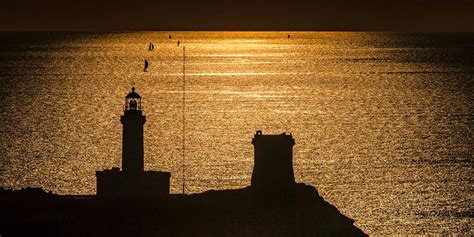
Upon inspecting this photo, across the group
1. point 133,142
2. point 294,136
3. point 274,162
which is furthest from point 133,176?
point 294,136

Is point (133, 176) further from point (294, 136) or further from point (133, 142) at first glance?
point (294, 136)

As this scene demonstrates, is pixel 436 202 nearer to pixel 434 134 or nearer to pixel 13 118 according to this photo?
pixel 434 134

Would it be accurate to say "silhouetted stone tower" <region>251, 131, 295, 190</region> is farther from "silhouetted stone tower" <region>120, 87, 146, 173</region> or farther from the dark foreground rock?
"silhouetted stone tower" <region>120, 87, 146, 173</region>

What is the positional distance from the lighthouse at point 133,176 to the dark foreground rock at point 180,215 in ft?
6.74

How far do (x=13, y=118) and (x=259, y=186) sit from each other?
8314 cm

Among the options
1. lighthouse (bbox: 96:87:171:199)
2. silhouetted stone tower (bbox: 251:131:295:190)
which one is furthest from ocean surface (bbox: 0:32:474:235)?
silhouetted stone tower (bbox: 251:131:295:190)

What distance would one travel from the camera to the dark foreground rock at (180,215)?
31.9m

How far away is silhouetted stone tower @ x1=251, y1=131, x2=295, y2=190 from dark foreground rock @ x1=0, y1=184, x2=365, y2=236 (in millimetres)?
278

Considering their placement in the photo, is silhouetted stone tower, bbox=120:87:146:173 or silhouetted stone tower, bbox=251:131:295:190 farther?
silhouetted stone tower, bbox=120:87:146:173

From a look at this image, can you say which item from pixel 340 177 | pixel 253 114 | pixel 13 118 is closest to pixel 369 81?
pixel 253 114

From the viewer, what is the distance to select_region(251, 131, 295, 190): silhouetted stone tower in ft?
116

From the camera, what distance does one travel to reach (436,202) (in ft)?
225

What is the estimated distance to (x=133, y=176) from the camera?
37.7m

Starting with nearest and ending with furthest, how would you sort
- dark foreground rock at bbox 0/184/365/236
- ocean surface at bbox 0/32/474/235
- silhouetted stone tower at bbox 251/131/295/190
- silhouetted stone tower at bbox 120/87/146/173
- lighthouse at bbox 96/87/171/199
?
dark foreground rock at bbox 0/184/365/236, silhouetted stone tower at bbox 251/131/295/190, lighthouse at bbox 96/87/171/199, silhouetted stone tower at bbox 120/87/146/173, ocean surface at bbox 0/32/474/235
